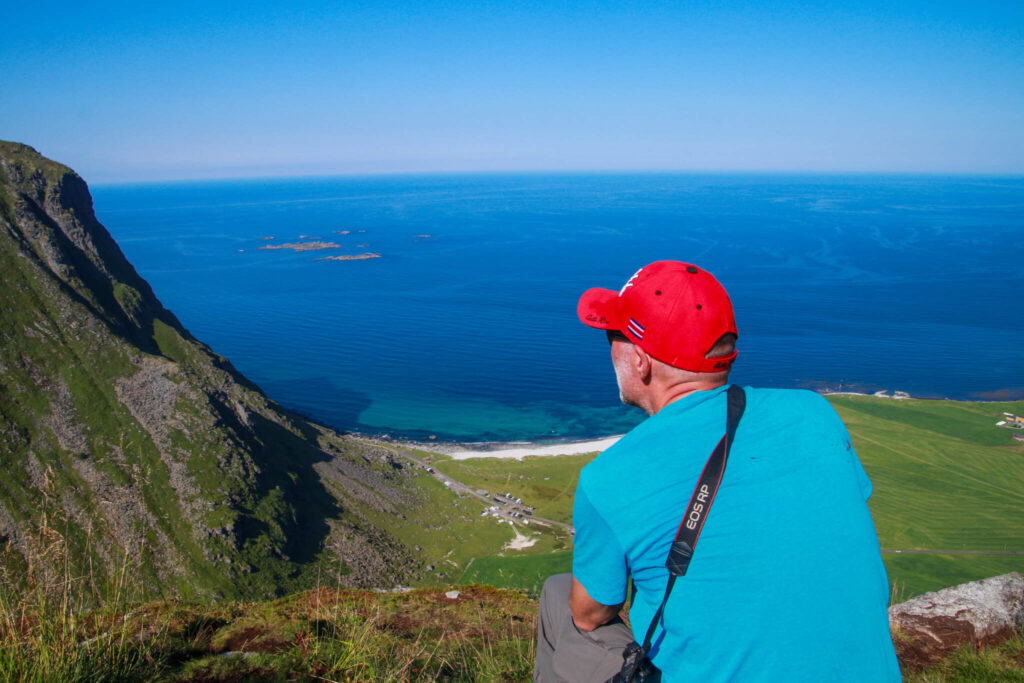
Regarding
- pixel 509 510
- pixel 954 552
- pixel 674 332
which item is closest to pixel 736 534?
pixel 674 332

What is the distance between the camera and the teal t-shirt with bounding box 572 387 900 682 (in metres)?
2.02

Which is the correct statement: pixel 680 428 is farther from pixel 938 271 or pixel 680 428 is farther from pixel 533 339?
pixel 938 271

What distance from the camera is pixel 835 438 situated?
233cm

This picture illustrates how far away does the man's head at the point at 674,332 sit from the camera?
104 inches

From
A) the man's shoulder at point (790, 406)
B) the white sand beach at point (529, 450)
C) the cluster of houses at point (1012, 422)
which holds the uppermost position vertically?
the man's shoulder at point (790, 406)

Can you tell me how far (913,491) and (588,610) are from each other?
171 ft

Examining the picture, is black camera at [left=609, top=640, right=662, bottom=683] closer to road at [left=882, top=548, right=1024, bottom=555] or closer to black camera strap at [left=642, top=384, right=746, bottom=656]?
black camera strap at [left=642, top=384, right=746, bottom=656]

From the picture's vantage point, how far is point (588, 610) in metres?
2.72

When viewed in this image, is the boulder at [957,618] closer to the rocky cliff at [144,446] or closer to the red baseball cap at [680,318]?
the red baseball cap at [680,318]

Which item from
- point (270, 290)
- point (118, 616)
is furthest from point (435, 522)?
point (270, 290)

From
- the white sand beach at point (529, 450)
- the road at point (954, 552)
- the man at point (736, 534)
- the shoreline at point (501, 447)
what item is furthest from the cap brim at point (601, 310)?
the white sand beach at point (529, 450)

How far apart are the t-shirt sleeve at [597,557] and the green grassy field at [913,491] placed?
81.4 ft

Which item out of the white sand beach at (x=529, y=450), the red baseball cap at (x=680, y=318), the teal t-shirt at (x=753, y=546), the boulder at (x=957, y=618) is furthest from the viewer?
the white sand beach at (x=529, y=450)

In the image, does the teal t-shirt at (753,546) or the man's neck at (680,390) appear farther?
the man's neck at (680,390)
